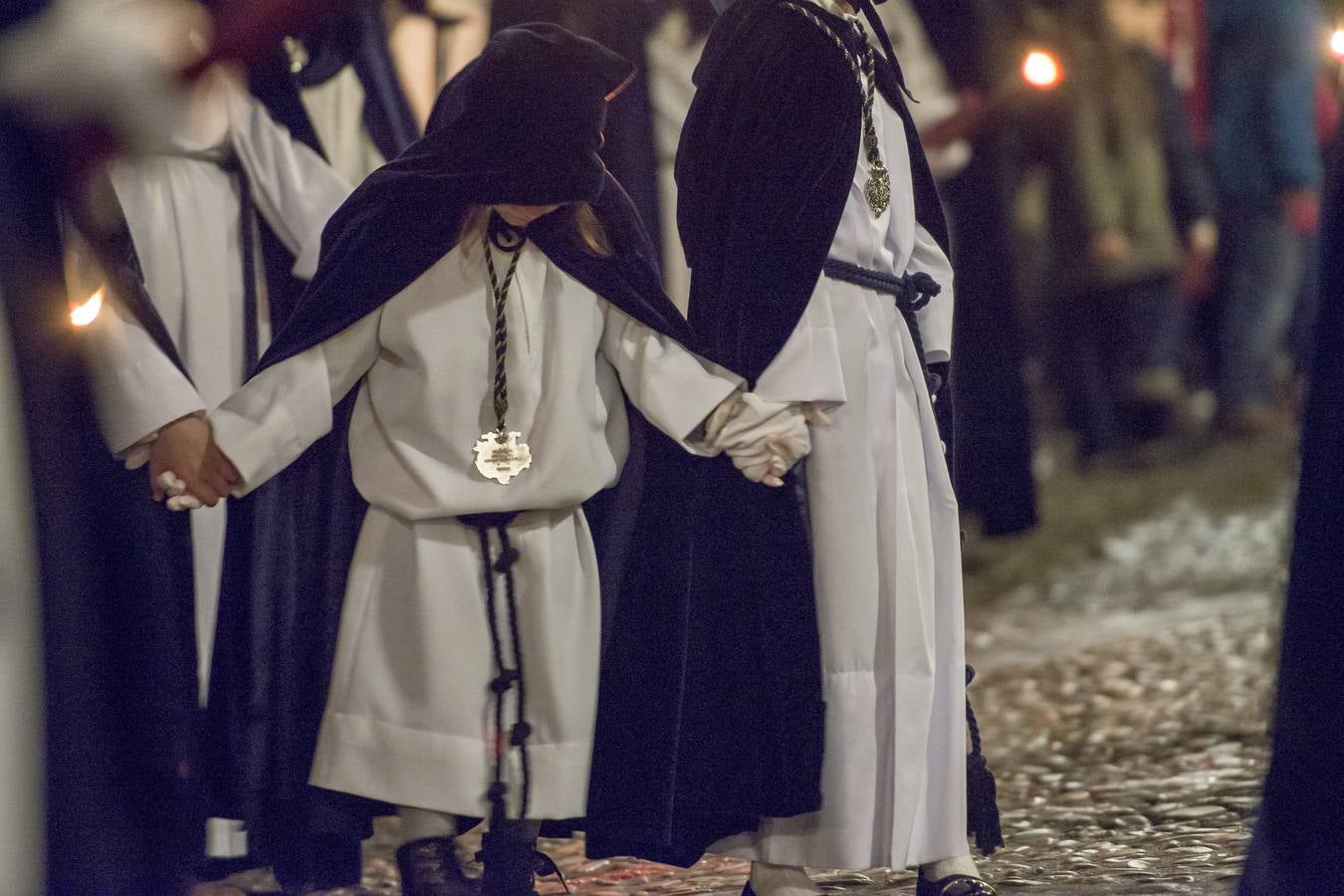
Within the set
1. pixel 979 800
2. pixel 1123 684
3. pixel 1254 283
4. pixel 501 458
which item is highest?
pixel 1254 283

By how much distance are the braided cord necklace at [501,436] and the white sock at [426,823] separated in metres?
0.57

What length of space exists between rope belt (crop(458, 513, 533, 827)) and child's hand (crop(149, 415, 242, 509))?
15.9 inches

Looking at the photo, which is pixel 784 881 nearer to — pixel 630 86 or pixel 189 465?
pixel 189 465

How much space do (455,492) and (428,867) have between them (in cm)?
64

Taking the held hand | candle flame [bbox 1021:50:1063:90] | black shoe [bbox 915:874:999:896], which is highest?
the held hand

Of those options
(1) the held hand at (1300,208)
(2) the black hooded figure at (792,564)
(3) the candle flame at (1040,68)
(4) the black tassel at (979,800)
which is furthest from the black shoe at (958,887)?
(1) the held hand at (1300,208)

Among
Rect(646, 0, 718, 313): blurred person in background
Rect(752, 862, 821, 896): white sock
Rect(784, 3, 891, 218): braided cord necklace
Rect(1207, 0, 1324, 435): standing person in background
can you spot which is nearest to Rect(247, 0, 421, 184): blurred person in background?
Rect(646, 0, 718, 313): blurred person in background

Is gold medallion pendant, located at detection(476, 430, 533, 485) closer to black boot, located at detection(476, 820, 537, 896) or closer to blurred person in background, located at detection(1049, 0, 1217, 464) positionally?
black boot, located at detection(476, 820, 537, 896)

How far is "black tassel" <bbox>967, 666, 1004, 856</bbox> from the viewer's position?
342 cm

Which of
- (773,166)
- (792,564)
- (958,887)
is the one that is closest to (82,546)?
(792,564)

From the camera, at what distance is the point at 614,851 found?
10.7ft

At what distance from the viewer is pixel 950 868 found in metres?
3.31

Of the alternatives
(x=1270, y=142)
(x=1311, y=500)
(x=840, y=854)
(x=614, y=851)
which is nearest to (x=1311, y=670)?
(x=1311, y=500)

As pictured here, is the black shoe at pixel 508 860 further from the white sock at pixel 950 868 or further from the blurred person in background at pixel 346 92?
the blurred person in background at pixel 346 92
